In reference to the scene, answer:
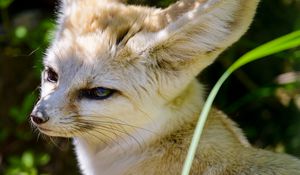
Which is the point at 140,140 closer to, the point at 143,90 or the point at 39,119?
the point at 143,90

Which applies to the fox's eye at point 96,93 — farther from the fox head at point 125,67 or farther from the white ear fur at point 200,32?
the white ear fur at point 200,32

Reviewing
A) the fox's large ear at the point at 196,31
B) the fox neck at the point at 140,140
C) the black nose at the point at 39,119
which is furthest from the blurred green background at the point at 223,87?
the black nose at the point at 39,119

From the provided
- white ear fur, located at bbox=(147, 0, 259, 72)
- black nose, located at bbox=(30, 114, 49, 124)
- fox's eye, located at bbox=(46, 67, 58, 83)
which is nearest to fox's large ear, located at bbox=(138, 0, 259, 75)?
white ear fur, located at bbox=(147, 0, 259, 72)

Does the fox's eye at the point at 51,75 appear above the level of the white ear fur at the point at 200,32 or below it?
below

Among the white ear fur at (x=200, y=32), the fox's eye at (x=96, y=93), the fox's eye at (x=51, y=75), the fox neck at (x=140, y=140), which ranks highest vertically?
the white ear fur at (x=200, y=32)

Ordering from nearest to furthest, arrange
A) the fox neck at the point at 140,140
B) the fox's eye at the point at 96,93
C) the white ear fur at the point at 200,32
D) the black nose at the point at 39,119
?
the white ear fur at the point at 200,32, the black nose at the point at 39,119, the fox's eye at the point at 96,93, the fox neck at the point at 140,140

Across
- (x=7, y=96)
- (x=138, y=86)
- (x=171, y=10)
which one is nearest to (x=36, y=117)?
(x=138, y=86)

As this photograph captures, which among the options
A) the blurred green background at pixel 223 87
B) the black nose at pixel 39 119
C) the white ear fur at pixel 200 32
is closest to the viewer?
the white ear fur at pixel 200 32
